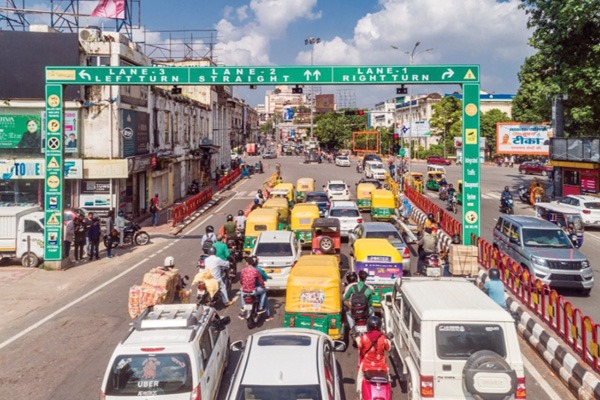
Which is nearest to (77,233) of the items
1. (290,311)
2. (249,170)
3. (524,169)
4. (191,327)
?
(290,311)

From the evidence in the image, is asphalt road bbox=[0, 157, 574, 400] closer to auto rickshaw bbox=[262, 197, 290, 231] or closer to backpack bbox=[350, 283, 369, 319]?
backpack bbox=[350, 283, 369, 319]

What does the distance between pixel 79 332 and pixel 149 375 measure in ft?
21.9

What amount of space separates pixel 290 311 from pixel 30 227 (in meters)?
13.8

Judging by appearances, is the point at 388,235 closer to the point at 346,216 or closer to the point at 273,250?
the point at 273,250

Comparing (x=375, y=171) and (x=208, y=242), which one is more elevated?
(x=375, y=171)

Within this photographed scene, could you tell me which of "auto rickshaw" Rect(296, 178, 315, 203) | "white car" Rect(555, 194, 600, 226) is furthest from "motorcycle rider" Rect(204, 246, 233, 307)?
"auto rickshaw" Rect(296, 178, 315, 203)

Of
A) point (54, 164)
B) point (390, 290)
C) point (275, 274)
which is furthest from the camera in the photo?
point (54, 164)

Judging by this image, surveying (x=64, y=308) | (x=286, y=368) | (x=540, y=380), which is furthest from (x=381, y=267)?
(x=64, y=308)

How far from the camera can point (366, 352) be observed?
29.2 feet

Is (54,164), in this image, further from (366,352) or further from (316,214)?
(366,352)

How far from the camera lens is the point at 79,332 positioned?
44.0 ft

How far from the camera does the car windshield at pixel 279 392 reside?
22.4 feet

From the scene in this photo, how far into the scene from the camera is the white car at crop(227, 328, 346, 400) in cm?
688

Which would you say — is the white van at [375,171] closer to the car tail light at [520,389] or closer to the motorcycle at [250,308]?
the motorcycle at [250,308]
